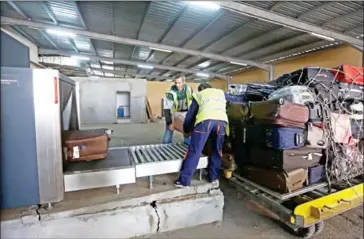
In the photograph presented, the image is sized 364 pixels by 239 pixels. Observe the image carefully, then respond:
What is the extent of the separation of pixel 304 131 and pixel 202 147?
0.96 meters

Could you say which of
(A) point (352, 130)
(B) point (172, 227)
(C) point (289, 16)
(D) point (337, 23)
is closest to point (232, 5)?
(C) point (289, 16)

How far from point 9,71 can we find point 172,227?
5.55 feet

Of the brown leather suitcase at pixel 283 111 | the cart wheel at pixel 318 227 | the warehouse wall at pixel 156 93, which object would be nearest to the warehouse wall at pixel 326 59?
the warehouse wall at pixel 156 93

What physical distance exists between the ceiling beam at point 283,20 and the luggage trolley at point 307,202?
377 cm

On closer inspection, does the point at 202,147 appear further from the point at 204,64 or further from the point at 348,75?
the point at 204,64

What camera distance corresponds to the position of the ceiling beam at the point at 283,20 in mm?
4670

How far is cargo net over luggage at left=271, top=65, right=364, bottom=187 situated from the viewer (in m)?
2.17

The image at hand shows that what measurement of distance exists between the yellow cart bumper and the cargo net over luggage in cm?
18

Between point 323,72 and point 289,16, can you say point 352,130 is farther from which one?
point 289,16

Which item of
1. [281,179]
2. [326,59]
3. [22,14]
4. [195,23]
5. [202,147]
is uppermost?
[22,14]

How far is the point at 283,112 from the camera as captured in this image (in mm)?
1904

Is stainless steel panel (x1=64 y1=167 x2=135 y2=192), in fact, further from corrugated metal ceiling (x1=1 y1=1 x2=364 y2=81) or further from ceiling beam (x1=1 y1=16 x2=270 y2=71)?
ceiling beam (x1=1 y1=16 x2=270 y2=71)

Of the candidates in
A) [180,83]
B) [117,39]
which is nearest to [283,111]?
[180,83]

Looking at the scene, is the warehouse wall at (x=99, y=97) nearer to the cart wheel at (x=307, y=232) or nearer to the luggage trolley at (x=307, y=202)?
the luggage trolley at (x=307, y=202)
